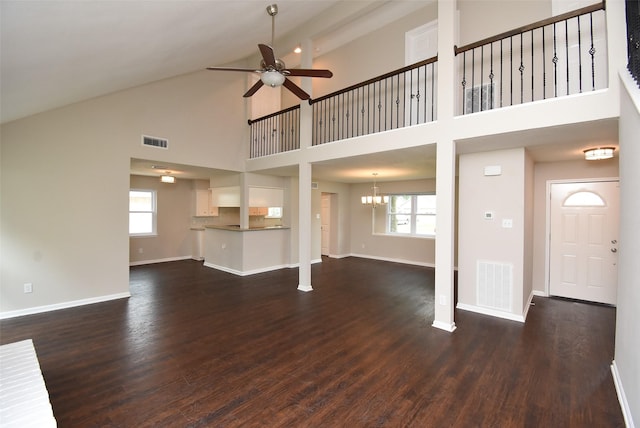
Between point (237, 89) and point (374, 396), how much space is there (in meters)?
6.40

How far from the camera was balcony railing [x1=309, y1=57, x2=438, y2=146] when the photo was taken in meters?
4.89

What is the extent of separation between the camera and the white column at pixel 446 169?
3498 mm

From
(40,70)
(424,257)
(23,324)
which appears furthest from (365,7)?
(23,324)

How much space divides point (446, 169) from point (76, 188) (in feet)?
17.5

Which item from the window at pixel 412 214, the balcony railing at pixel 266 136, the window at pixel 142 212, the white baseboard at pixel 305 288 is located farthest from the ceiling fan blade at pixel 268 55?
the window at pixel 142 212

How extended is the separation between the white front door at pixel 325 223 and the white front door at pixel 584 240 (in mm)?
5582

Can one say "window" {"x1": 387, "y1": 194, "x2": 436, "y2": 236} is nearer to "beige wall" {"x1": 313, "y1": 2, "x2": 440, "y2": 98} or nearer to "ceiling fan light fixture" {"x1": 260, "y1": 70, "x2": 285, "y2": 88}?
"beige wall" {"x1": 313, "y1": 2, "x2": 440, "y2": 98}

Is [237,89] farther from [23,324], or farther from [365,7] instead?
[23,324]

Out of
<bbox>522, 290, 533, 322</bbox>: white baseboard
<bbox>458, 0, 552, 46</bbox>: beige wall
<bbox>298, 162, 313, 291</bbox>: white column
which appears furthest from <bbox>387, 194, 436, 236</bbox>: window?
<bbox>458, 0, 552, 46</bbox>: beige wall

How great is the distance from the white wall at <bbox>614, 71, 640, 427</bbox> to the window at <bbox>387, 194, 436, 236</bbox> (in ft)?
16.9

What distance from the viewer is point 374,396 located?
2.27 m

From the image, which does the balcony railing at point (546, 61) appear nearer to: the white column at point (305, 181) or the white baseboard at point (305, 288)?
the white column at point (305, 181)

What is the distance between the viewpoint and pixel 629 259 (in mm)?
2102

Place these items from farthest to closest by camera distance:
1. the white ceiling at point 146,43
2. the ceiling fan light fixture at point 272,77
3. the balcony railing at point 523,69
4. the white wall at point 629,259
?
1. the ceiling fan light fixture at point 272,77
2. the balcony railing at point 523,69
3. the white ceiling at point 146,43
4. the white wall at point 629,259
